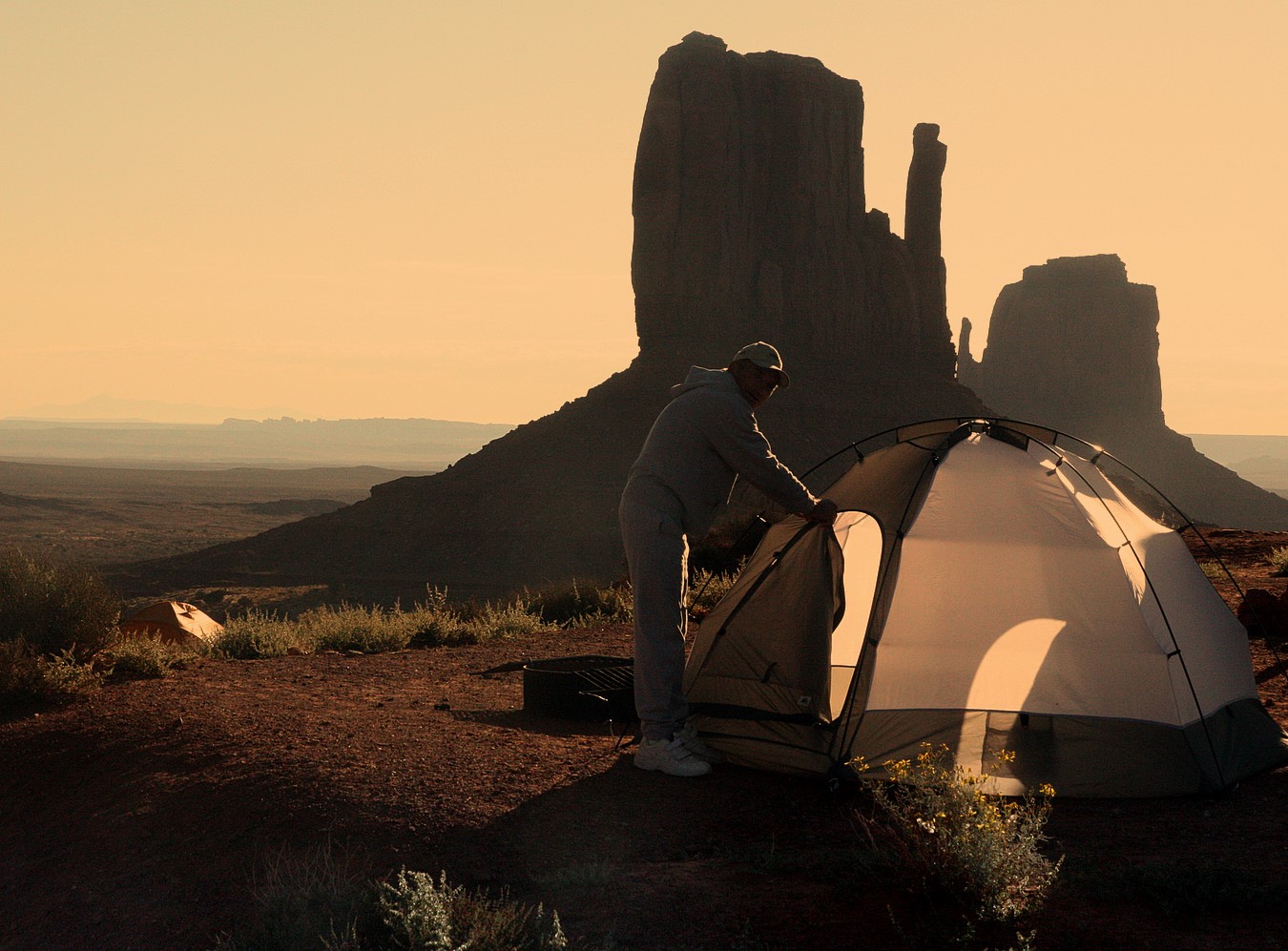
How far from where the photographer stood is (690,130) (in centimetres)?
7094

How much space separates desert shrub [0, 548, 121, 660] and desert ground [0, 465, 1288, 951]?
1448 mm

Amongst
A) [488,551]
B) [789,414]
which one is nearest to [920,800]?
[488,551]

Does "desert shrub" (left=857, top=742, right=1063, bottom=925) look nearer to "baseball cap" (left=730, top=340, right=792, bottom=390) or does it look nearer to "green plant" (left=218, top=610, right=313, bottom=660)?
"baseball cap" (left=730, top=340, right=792, bottom=390)

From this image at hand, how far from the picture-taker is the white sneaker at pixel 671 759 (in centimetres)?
714

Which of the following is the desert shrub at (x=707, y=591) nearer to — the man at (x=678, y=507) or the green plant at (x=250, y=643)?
the green plant at (x=250, y=643)

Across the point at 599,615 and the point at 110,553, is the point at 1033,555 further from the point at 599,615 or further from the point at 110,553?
the point at 110,553

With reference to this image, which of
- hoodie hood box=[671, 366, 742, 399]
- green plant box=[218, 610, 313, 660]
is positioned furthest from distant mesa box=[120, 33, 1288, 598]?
hoodie hood box=[671, 366, 742, 399]

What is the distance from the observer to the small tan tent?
14477mm

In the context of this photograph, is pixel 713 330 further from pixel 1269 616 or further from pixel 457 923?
pixel 457 923

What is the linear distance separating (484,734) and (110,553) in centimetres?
6709

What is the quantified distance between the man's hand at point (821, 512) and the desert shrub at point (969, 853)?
1927 millimetres

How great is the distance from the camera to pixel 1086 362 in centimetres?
11288

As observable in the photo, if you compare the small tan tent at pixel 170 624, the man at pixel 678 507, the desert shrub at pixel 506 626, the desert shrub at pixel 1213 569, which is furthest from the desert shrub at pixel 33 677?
the desert shrub at pixel 1213 569

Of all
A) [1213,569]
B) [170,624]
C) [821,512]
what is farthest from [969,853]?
[1213,569]
